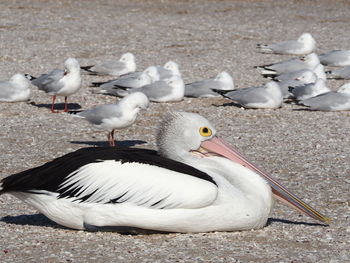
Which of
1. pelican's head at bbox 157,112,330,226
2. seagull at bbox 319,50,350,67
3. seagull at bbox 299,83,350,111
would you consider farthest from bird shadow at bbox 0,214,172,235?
seagull at bbox 319,50,350,67

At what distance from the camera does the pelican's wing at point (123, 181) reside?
234 inches

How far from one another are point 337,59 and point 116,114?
7.32 metres

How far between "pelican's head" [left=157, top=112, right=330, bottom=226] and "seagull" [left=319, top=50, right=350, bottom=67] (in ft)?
33.3

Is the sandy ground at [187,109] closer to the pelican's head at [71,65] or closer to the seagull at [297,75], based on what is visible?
the seagull at [297,75]

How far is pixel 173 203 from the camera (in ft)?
19.5

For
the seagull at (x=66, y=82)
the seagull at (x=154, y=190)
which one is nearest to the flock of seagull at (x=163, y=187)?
the seagull at (x=154, y=190)

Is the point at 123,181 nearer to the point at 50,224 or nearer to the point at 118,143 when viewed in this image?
the point at 50,224

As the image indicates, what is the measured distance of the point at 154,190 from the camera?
5.93m

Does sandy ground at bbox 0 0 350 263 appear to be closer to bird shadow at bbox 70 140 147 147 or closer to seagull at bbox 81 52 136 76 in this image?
bird shadow at bbox 70 140 147 147

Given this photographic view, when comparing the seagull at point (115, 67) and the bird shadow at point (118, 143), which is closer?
the bird shadow at point (118, 143)

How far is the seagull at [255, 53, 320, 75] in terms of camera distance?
15.2 m

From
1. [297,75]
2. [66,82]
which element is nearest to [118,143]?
[66,82]

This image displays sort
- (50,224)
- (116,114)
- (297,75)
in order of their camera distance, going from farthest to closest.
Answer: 1. (297,75)
2. (116,114)
3. (50,224)

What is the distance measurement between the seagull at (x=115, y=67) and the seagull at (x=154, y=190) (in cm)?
862
